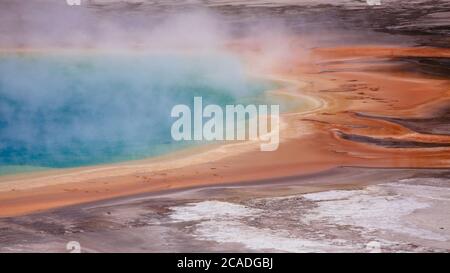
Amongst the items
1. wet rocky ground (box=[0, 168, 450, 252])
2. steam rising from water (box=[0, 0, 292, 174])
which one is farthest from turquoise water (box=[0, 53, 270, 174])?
wet rocky ground (box=[0, 168, 450, 252])

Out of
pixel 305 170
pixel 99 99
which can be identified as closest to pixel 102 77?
pixel 99 99

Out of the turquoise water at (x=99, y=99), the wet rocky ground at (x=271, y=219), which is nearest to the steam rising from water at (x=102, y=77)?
the turquoise water at (x=99, y=99)

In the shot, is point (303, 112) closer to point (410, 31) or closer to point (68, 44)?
point (410, 31)

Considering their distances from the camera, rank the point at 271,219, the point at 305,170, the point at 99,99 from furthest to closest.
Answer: the point at 99,99 → the point at 305,170 → the point at 271,219

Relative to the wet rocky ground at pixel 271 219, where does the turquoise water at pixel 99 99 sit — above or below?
above

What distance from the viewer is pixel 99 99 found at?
4.45 meters

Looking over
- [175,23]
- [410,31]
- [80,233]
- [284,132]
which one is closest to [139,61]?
[175,23]

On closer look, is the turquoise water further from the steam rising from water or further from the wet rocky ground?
the wet rocky ground

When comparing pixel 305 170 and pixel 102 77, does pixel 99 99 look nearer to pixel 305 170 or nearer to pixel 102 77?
pixel 102 77

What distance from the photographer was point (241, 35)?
467cm

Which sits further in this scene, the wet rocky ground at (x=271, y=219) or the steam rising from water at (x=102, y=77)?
the steam rising from water at (x=102, y=77)

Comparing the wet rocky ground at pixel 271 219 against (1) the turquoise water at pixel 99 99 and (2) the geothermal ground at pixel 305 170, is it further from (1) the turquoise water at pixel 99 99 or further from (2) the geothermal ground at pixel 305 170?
(1) the turquoise water at pixel 99 99

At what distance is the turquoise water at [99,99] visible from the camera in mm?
4316

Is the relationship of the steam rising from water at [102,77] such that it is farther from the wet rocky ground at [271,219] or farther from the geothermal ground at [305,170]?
the wet rocky ground at [271,219]
